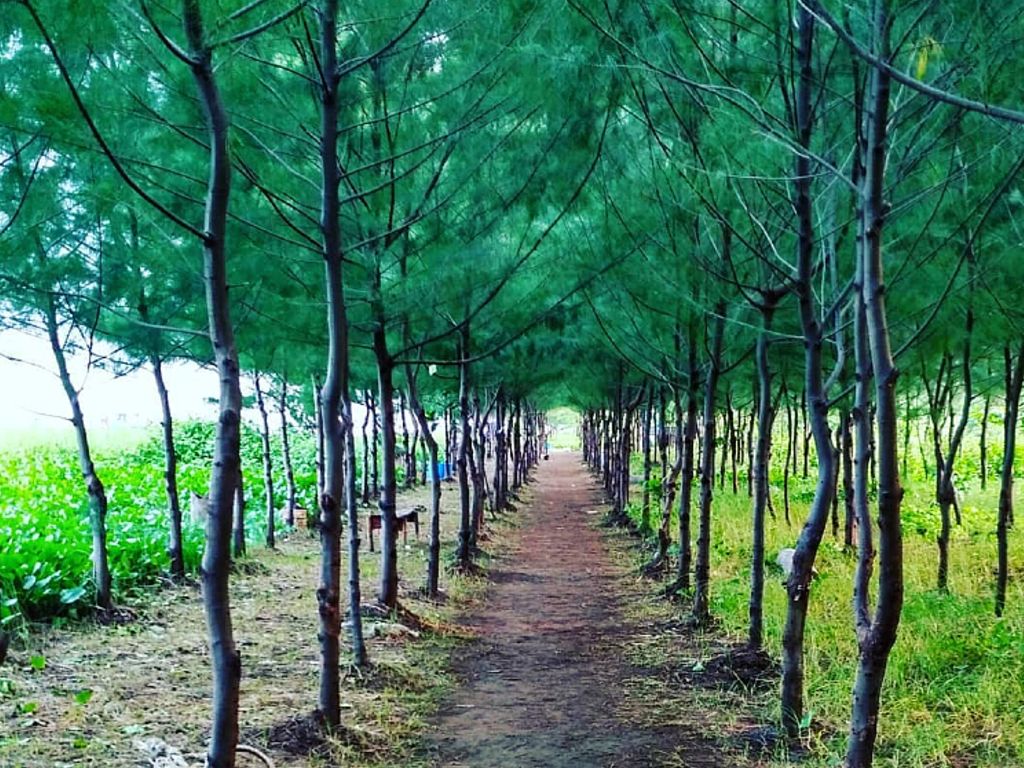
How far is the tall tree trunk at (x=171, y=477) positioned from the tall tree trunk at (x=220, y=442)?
5.43 m

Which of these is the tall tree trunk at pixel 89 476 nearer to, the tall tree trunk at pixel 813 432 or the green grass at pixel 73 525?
the green grass at pixel 73 525

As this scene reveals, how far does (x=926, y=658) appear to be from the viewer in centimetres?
588

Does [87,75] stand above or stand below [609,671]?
above

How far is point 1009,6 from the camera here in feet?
11.5

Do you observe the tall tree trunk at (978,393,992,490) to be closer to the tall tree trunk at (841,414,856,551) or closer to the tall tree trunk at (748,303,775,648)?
the tall tree trunk at (841,414,856,551)

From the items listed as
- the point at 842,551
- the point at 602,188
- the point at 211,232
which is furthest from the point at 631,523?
the point at 211,232

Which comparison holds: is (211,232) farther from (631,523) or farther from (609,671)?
(631,523)

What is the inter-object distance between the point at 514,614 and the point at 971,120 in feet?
20.3

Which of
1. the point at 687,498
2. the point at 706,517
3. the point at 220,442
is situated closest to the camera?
the point at 220,442

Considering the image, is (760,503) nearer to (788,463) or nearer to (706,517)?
(706,517)

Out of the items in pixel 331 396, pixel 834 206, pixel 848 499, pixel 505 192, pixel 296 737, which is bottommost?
pixel 296 737

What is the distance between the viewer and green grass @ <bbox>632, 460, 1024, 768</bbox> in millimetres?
4691

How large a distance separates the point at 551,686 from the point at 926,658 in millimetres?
2361

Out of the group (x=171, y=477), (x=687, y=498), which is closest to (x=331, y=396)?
(x=171, y=477)
